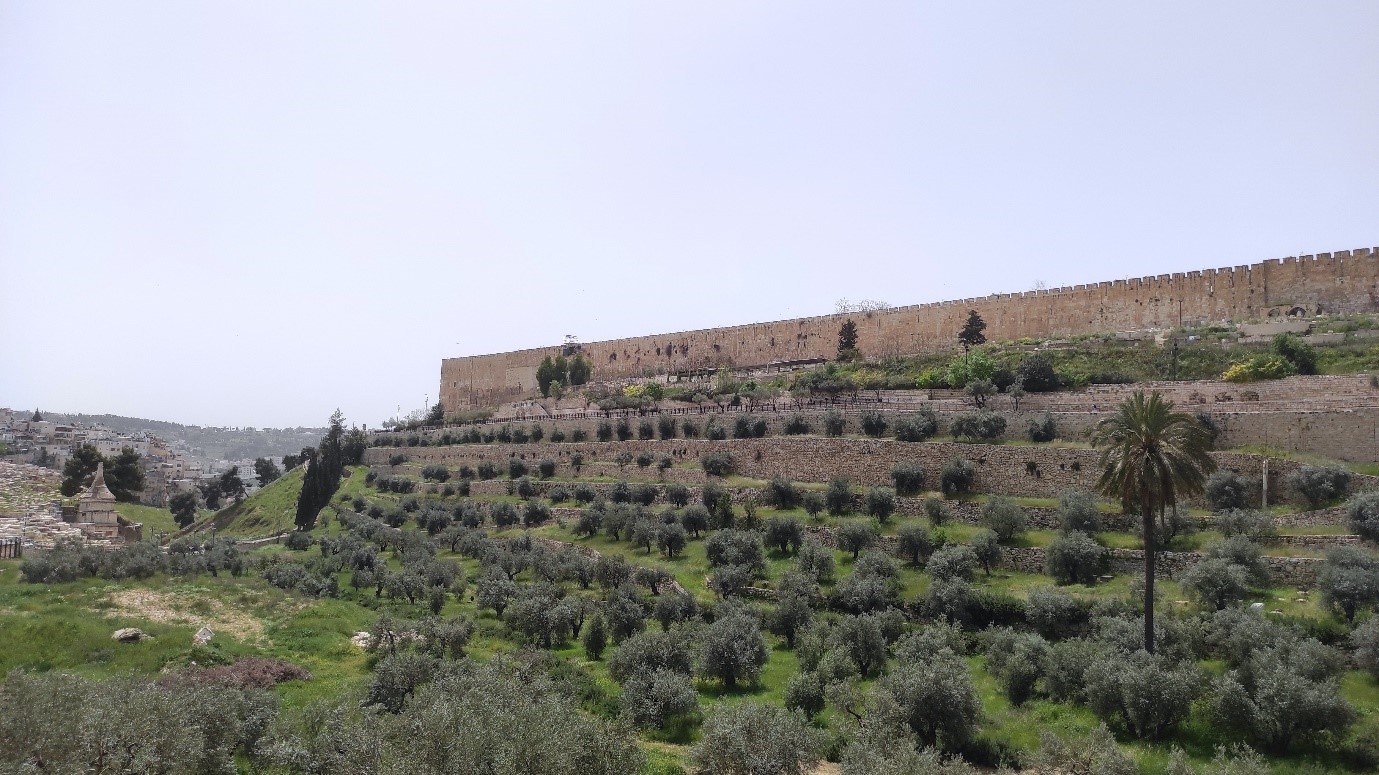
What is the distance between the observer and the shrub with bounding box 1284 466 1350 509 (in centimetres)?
1992

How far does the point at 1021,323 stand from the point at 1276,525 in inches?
999

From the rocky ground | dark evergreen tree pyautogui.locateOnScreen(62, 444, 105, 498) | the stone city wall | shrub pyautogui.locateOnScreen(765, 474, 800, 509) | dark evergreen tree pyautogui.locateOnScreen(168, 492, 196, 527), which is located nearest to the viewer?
the stone city wall

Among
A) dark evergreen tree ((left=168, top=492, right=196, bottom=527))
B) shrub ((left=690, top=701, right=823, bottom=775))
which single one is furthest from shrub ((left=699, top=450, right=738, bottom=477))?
dark evergreen tree ((left=168, top=492, right=196, bottom=527))

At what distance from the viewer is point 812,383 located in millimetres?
39438

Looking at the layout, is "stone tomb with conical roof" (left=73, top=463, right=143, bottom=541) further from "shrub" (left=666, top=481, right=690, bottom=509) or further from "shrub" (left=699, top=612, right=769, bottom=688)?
"shrub" (left=699, top=612, right=769, bottom=688)

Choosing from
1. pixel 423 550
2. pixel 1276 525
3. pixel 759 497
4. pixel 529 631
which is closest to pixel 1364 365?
pixel 1276 525

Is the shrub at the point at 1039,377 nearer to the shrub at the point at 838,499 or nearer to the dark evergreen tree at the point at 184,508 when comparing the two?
the shrub at the point at 838,499

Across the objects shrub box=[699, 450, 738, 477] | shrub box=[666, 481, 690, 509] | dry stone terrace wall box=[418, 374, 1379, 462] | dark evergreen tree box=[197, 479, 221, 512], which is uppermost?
dry stone terrace wall box=[418, 374, 1379, 462]

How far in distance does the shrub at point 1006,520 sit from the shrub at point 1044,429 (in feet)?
16.3

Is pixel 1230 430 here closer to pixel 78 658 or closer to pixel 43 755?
pixel 43 755

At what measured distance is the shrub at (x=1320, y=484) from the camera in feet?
65.4

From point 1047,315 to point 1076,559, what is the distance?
25.8 m

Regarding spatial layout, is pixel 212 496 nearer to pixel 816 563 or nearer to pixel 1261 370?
pixel 816 563

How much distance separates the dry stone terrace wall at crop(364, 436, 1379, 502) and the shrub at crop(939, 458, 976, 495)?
451mm
